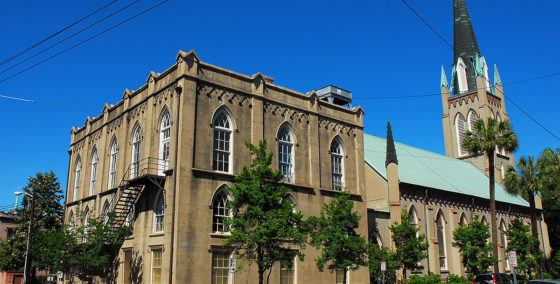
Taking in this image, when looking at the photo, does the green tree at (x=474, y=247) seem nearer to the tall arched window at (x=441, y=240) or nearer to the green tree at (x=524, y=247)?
the tall arched window at (x=441, y=240)

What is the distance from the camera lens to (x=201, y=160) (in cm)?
2428

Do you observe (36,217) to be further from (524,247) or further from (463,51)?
(463,51)

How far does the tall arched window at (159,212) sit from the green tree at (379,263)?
1146 cm

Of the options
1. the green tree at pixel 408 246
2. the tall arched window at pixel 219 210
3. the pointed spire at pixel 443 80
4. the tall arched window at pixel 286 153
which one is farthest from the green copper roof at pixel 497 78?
the tall arched window at pixel 219 210

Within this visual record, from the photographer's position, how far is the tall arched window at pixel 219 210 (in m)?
24.2

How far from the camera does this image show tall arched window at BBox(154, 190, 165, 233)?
24984mm

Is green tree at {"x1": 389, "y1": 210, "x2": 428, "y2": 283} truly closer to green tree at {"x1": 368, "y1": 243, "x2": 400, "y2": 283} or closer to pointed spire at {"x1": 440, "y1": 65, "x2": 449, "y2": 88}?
green tree at {"x1": 368, "y1": 243, "x2": 400, "y2": 283}

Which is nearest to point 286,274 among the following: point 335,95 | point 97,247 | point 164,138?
point 164,138

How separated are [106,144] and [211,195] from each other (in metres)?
11.6

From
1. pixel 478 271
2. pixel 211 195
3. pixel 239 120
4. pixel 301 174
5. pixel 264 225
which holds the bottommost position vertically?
pixel 478 271

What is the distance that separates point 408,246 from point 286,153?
1009 cm

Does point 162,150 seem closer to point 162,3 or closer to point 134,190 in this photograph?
point 134,190

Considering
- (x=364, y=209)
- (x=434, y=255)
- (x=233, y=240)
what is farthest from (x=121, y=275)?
(x=434, y=255)

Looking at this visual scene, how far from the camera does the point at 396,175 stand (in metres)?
36.1
